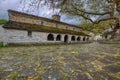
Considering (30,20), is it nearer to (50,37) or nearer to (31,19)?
(31,19)

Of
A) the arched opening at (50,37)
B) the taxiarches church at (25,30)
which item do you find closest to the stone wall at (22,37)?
the taxiarches church at (25,30)

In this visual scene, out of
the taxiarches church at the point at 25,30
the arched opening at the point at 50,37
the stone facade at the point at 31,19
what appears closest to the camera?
the taxiarches church at the point at 25,30

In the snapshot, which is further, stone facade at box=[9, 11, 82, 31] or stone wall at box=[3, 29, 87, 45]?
stone facade at box=[9, 11, 82, 31]

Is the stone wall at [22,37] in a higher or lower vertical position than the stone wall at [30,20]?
lower

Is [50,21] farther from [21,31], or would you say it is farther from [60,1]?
[60,1]

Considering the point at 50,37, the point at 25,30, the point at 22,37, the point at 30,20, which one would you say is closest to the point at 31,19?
the point at 30,20

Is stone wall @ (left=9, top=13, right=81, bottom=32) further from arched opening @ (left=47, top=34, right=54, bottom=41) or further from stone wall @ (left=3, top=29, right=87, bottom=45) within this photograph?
stone wall @ (left=3, top=29, right=87, bottom=45)

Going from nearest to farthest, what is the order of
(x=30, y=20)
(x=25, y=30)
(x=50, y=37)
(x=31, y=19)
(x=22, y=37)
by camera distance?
(x=22, y=37)
(x=25, y=30)
(x=30, y=20)
(x=31, y=19)
(x=50, y=37)

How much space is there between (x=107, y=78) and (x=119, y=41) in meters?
15.5

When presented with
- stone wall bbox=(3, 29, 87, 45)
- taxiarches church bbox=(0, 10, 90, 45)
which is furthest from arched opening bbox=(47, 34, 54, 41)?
stone wall bbox=(3, 29, 87, 45)

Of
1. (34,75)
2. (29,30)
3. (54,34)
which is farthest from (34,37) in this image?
(34,75)

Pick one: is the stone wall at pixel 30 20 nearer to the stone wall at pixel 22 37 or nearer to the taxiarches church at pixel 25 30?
the taxiarches church at pixel 25 30

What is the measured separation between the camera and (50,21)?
21781 mm

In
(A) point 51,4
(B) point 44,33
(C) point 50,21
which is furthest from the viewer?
(C) point 50,21
